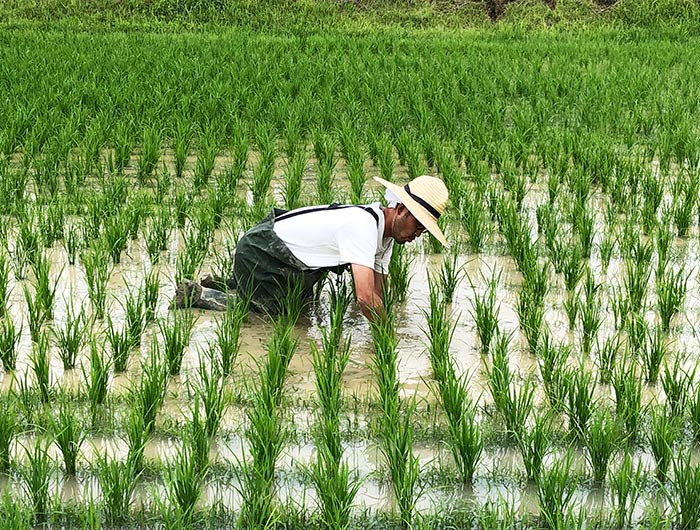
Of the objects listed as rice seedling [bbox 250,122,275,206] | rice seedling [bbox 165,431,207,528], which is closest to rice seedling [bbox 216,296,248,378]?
rice seedling [bbox 165,431,207,528]

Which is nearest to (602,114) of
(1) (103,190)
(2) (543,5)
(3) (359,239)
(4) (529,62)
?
(4) (529,62)

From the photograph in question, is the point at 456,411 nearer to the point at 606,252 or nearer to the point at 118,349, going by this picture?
the point at 118,349

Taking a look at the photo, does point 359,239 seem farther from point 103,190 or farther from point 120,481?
point 103,190

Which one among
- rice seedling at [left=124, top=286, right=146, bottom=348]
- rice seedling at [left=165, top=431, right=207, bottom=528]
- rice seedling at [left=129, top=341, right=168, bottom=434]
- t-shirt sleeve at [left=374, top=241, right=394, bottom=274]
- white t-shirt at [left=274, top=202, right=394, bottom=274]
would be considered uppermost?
white t-shirt at [left=274, top=202, right=394, bottom=274]

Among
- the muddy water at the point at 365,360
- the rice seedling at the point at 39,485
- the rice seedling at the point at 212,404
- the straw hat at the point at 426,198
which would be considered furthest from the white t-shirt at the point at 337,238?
the rice seedling at the point at 39,485

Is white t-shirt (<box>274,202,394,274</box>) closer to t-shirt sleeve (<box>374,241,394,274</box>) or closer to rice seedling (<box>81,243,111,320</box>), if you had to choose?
t-shirt sleeve (<box>374,241,394,274</box>)

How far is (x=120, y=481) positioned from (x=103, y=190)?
10.3 feet

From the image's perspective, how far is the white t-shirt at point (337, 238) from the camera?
3680 mm

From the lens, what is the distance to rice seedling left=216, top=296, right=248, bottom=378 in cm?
345

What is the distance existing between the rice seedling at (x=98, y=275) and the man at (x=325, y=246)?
11.8 inches

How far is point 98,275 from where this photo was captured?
13.1ft

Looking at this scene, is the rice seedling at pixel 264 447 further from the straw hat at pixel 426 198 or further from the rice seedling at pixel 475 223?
the rice seedling at pixel 475 223

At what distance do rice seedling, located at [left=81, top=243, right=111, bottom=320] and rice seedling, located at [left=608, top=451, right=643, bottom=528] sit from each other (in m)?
2.13

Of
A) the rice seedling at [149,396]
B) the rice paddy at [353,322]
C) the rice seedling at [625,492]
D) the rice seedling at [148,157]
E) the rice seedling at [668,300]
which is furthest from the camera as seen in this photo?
the rice seedling at [148,157]
